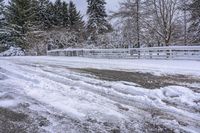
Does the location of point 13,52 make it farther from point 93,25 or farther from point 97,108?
point 97,108

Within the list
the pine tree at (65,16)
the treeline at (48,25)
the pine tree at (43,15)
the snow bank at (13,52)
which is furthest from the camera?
the pine tree at (65,16)

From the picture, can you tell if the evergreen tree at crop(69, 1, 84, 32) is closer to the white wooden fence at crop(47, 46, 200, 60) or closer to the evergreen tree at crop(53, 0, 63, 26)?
the evergreen tree at crop(53, 0, 63, 26)

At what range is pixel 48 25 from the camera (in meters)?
56.1

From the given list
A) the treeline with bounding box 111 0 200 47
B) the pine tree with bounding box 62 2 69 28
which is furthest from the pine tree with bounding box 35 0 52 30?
the treeline with bounding box 111 0 200 47

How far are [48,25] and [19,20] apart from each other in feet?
23.5

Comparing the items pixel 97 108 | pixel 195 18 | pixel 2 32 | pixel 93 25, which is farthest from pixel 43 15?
pixel 97 108

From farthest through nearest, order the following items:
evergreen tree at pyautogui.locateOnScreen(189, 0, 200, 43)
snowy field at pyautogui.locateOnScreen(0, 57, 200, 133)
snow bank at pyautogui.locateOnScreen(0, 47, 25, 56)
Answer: snow bank at pyautogui.locateOnScreen(0, 47, 25, 56), evergreen tree at pyautogui.locateOnScreen(189, 0, 200, 43), snowy field at pyautogui.locateOnScreen(0, 57, 200, 133)

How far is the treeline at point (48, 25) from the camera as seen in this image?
49719mm

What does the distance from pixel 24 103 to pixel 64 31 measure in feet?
153

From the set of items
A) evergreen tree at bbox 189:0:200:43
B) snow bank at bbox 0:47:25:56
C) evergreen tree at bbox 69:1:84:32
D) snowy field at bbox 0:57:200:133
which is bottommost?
snowy field at bbox 0:57:200:133

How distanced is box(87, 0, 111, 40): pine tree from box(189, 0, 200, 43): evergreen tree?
21.8 meters

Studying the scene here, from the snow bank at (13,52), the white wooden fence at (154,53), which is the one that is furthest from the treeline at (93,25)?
the white wooden fence at (154,53)

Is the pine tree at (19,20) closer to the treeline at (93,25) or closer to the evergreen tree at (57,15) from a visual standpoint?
the treeline at (93,25)

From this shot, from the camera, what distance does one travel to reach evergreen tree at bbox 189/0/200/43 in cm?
2889
